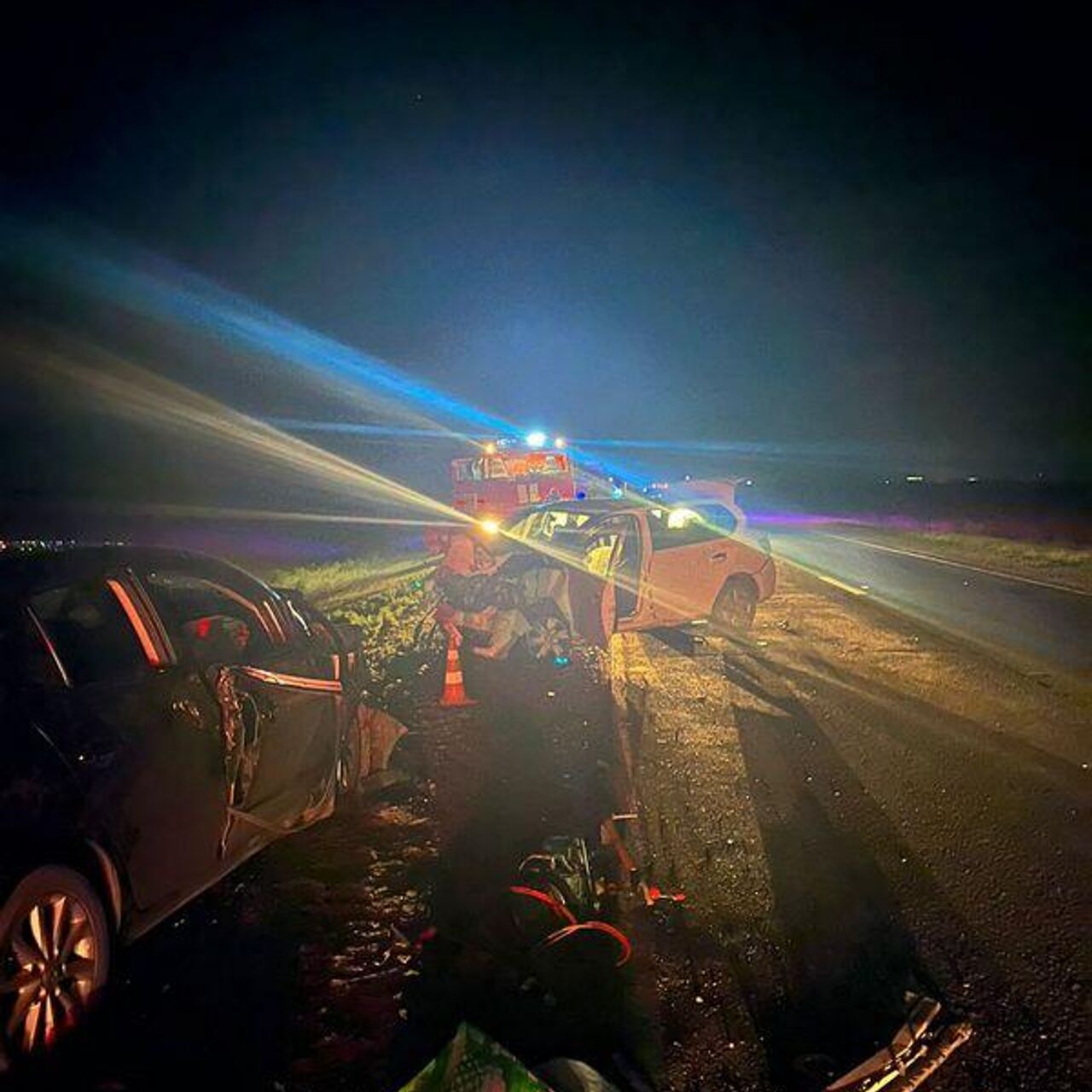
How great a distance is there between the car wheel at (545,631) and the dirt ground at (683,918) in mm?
1802

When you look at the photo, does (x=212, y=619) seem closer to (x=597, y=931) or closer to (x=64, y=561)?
(x=64, y=561)

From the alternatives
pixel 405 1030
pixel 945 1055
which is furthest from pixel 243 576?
pixel 945 1055

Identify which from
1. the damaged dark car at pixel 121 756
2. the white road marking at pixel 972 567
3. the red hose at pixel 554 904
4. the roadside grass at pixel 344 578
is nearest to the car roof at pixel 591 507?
the roadside grass at pixel 344 578

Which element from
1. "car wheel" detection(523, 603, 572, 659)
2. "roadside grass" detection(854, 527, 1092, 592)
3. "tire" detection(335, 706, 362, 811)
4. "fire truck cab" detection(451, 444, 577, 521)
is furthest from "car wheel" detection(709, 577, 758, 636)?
"fire truck cab" detection(451, 444, 577, 521)

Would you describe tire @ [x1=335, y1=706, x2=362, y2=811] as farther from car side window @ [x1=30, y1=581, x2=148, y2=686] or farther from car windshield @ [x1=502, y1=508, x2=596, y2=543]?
car windshield @ [x1=502, y1=508, x2=596, y2=543]

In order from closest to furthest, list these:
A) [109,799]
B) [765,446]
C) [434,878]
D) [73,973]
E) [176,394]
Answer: [73,973] → [109,799] → [434,878] → [176,394] → [765,446]

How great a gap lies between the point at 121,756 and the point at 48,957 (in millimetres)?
638

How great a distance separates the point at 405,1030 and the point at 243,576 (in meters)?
2.40

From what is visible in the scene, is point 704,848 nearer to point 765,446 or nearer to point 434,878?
point 434,878

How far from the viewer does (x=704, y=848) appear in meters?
3.81

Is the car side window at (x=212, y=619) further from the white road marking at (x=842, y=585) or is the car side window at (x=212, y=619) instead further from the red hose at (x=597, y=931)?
the white road marking at (x=842, y=585)

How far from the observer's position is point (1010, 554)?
18969 mm

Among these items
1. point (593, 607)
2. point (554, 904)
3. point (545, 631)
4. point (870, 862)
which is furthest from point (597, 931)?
point (545, 631)

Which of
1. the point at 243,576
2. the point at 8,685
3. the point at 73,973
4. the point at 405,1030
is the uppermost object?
the point at 243,576
